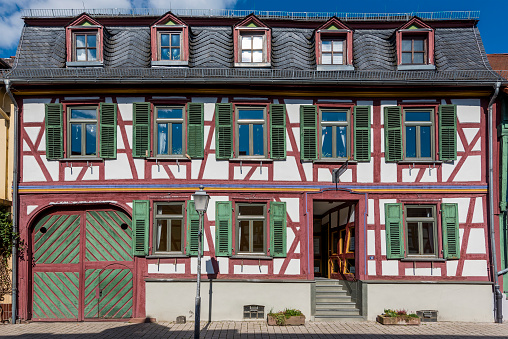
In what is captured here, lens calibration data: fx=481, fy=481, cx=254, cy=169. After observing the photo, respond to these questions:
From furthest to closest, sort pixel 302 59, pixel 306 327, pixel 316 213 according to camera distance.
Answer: pixel 316 213 < pixel 302 59 < pixel 306 327

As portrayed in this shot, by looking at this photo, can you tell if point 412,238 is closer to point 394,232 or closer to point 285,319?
point 394,232

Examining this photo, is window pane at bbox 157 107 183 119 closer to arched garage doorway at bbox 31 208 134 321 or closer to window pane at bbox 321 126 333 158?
arched garage doorway at bbox 31 208 134 321

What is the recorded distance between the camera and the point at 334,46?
1489 cm

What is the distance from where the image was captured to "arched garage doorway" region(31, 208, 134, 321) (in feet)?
45.3

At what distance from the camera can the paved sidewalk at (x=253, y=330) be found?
11.8 meters

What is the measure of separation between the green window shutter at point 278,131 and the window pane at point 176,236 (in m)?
3.39

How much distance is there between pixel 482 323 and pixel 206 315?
7.69 m

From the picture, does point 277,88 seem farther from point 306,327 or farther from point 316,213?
point 306,327

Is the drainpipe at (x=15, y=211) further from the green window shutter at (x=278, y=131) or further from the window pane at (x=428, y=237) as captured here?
the window pane at (x=428, y=237)

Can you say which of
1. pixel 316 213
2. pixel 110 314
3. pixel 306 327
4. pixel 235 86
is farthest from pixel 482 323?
pixel 110 314

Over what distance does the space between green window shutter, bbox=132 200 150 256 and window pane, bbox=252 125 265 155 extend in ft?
11.4

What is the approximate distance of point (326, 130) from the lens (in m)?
14.2

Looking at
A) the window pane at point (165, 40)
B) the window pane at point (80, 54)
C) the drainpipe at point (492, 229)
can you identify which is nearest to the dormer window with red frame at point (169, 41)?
the window pane at point (165, 40)

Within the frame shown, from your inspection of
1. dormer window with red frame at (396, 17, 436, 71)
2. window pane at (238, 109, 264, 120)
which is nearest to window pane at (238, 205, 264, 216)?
window pane at (238, 109, 264, 120)
